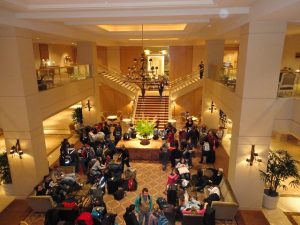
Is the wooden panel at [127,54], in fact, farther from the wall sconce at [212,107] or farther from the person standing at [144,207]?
the person standing at [144,207]

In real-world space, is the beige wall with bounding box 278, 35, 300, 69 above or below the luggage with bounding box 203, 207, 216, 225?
above

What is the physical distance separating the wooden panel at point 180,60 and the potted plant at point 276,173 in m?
16.0

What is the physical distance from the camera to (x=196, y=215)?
768 cm

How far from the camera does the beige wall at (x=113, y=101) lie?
22.8 m

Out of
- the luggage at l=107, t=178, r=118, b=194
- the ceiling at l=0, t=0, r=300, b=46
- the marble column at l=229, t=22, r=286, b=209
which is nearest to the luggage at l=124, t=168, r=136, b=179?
the luggage at l=107, t=178, r=118, b=194

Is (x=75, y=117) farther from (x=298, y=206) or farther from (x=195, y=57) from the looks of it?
(x=298, y=206)

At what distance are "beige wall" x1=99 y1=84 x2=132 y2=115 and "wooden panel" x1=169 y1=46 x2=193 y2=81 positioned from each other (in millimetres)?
5529

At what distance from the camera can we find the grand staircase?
1846 centimetres

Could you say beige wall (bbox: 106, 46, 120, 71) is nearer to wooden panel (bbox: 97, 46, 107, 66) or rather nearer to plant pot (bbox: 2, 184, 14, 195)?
wooden panel (bbox: 97, 46, 107, 66)

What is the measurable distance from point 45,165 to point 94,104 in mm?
7801

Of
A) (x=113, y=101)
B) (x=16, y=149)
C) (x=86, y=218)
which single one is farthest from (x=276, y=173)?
(x=113, y=101)

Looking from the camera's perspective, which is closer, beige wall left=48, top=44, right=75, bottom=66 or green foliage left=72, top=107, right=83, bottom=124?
green foliage left=72, top=107, right=83, bottom=124

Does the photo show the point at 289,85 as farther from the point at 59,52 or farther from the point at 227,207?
the point at 59,52

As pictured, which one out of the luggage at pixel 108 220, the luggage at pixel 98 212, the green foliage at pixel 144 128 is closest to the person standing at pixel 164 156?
the green foliage at pixel 144 128
